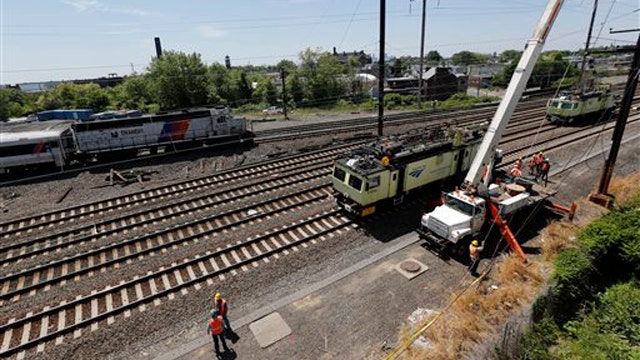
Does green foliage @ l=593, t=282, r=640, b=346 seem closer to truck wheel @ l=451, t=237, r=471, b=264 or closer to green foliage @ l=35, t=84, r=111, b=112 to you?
truck wheel @ l=451, t=237, r=471, b=264

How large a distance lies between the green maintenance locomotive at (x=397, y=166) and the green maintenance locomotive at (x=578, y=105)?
17.9m

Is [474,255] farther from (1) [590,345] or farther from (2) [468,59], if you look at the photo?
(2) [468,59]

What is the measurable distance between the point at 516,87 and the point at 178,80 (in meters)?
54.6

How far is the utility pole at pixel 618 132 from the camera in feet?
45.4

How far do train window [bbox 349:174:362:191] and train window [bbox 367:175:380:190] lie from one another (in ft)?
1.27

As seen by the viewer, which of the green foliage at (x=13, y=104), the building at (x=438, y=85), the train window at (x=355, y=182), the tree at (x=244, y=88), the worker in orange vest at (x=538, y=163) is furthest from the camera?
the tree at (x=244, y=88)

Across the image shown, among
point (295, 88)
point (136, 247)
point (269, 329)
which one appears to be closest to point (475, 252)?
point (269, 329)

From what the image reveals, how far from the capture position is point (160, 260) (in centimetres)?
1284

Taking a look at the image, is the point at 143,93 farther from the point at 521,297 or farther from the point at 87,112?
the point at 521,297

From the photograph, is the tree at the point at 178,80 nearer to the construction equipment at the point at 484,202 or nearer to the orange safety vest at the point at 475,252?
the construction equipment at the point at 484,202

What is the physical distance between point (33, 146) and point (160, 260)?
1703 centimetres

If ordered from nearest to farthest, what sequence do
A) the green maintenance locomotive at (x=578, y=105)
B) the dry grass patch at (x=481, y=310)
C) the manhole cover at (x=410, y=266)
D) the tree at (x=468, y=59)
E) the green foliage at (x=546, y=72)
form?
1. the dry grass patch at (x=481, y=310)
2. the manhole cover at (x=410, y=266)
3. the green maintenance locomotive at (x=578, y=105)
4. the green foliage at (x=546, y=72)
5. the tree at (x=468, y=59)

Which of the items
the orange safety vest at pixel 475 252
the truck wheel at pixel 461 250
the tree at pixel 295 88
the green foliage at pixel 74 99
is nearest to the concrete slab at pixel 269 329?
the orange safety vest at pixel 475 252

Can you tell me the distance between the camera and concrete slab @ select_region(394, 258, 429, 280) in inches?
466
